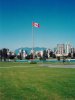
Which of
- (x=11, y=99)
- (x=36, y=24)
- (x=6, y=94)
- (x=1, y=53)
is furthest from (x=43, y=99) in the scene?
(x=1, y=53)

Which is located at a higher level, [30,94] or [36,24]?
[36,24]

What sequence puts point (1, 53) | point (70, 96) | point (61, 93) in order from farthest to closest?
1. point (1, 53)
2. point (61, 93)
3. point (70, 96)

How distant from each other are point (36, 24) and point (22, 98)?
54.5 meters

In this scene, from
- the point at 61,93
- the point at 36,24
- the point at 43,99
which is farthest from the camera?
the point at 36,24

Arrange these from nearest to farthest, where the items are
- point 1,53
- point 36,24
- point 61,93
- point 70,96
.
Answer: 1. point 70,96
2. point 61,93
3. point 36,24
4. point 1,53

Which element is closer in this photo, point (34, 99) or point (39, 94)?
point (34, 99)

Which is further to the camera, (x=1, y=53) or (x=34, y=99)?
(x=1, y=53)

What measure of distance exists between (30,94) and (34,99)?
1.27m

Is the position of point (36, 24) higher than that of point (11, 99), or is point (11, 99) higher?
point (36, 24)

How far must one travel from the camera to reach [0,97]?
37.2 ft

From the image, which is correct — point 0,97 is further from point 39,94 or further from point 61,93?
point 61,93

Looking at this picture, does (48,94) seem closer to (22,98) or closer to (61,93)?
(61,93)

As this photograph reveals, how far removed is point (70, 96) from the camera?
11.5 meters

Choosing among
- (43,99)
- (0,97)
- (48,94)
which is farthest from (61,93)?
(0,97)
